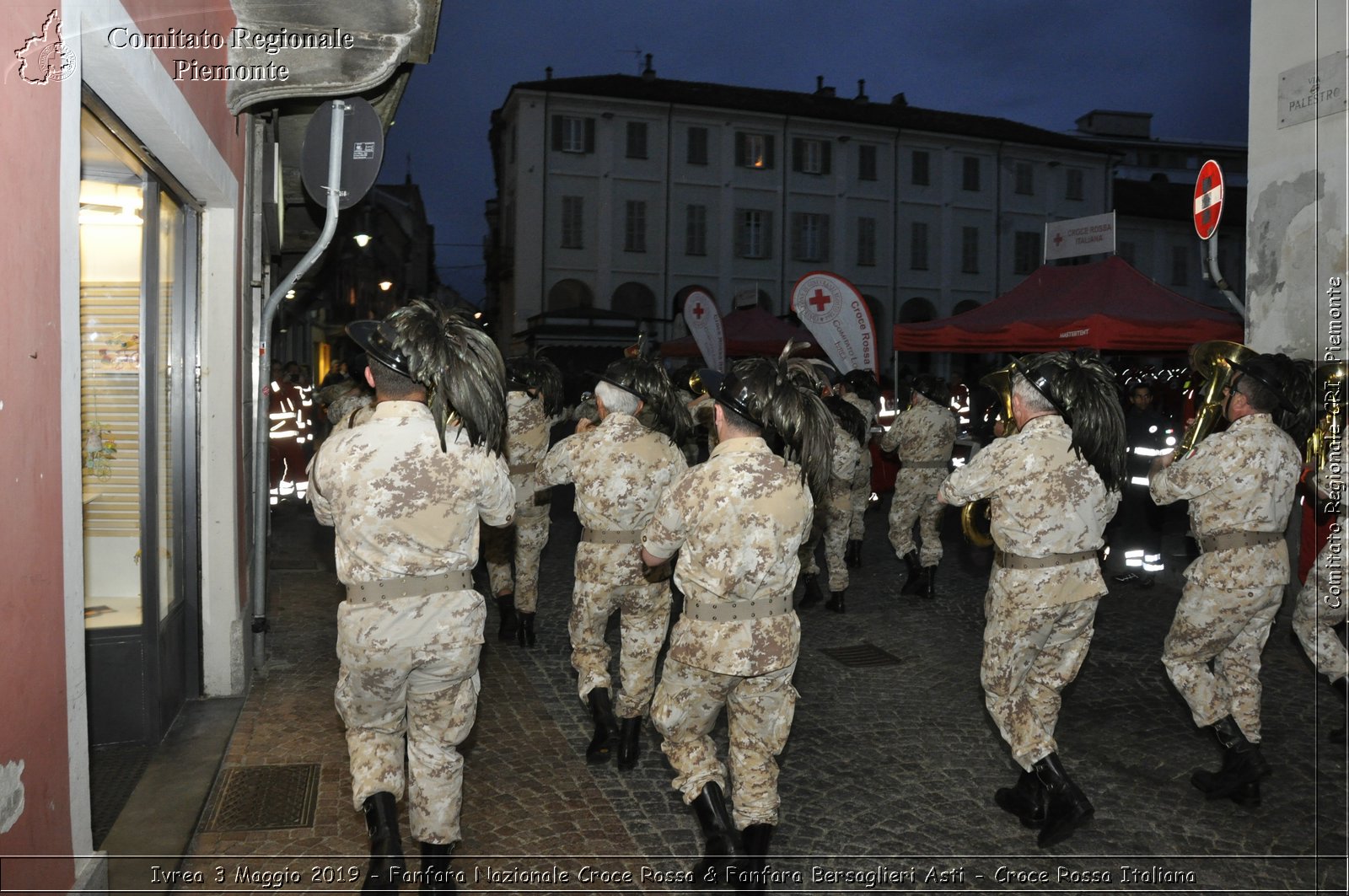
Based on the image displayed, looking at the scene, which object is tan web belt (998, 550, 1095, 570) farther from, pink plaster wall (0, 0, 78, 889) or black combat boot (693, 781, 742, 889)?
pink plaster wall (0, 0, 78, 889)

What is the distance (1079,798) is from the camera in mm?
4398

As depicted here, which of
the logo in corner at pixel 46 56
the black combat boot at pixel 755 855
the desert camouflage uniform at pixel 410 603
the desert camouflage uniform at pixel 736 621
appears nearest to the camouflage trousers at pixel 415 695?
the desert camouflage uniform at pixel 410 603

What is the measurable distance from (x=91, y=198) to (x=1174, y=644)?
5.93 m

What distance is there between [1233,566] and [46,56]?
530cm

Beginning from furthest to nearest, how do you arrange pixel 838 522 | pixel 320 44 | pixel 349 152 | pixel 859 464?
pixel 859 464, pixel 838 522, pixel 349 152, pixel 320 44

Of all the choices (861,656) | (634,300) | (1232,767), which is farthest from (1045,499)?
(634,300)

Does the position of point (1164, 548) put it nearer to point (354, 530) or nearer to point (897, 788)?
point (897, 788)

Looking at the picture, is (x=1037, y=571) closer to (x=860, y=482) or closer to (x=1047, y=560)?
(x=1047, y=560)

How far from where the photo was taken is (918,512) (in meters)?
9.71

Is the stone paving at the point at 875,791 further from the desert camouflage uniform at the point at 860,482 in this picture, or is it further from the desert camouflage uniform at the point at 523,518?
the desert camouflage uniform at the point at 860,482

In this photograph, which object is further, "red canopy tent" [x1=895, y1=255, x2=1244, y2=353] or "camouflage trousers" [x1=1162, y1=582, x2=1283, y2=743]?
"red canopy tent" [x1=895, y1=255, x2=1244, y2=353]

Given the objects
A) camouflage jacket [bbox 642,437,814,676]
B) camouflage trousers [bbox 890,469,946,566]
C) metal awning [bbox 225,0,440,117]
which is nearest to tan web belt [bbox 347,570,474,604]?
camouflage jacket [bbox 642,437,814,676]

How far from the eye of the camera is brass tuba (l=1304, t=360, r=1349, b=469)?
5.63 meters

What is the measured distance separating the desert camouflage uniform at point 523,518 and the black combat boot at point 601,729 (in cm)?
212
